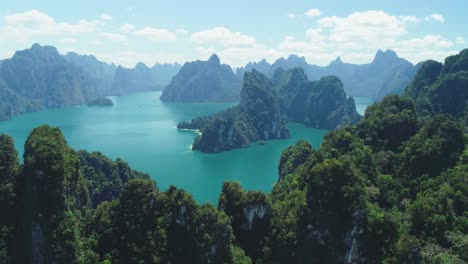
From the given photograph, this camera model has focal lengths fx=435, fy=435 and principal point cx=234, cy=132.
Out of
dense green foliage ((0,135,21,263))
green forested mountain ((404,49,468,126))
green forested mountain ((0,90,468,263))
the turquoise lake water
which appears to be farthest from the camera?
the turquoise lake water

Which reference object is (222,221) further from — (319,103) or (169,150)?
(319,103)

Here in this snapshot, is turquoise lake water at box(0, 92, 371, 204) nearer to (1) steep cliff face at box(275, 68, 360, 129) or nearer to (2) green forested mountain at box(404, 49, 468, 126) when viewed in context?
(1) steep cliff face at box(275, 68, 360, 129)

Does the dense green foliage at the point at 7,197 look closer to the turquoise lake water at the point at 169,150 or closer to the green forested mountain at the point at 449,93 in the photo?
the turquoise lake water at the point at 169,150

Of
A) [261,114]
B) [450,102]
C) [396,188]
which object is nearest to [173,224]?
[396,188]

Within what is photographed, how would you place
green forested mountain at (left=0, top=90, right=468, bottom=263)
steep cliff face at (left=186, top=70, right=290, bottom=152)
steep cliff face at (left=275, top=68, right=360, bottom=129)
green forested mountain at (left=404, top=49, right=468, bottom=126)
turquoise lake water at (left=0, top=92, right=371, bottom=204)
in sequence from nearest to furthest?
green forested mountain at (left=0, top=90, right=468, bottom=263) < green forested mountain at (left=404, top=49, right=468, bottom=126) < turquoise lake water at (left=0, top=92, right=371, bottom=204) < steep cliff face at (left=186, top=70, right=290, bottom=152) < steep cliff face at (left=275, top=68, right=360, bottom=129)

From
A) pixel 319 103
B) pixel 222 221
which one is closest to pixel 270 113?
pixel 319 103

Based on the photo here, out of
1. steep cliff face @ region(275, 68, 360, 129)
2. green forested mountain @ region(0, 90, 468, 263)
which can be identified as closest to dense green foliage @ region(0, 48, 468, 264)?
green forested mountain @ region(0, 90, 468, 263)

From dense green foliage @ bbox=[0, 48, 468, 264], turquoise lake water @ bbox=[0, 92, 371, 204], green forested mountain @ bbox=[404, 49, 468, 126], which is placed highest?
green forested mountain @ bbox=[404, 49, 468, 126]

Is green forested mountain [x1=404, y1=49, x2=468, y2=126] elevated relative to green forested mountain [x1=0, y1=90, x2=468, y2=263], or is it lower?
elevated
